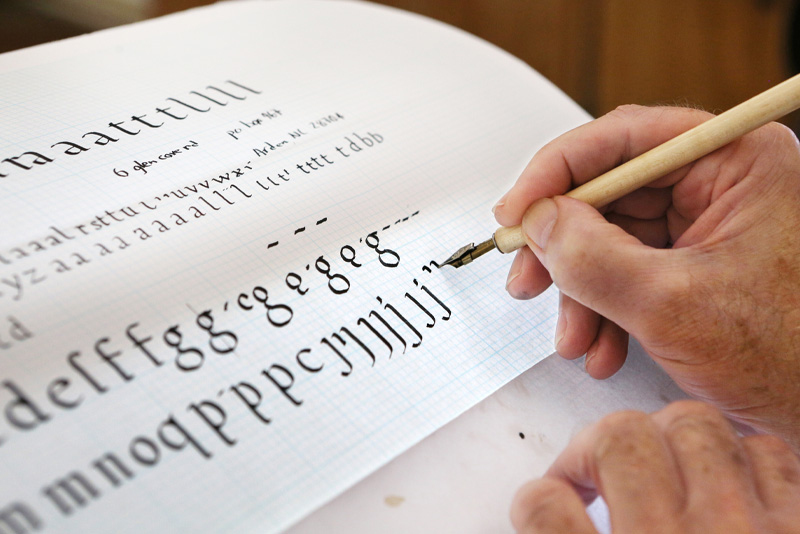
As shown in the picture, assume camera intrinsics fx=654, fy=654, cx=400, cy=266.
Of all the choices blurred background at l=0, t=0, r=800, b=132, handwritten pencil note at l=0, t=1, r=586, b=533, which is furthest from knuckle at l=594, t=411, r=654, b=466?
blurred background at l=0, t=0, r=800, b=132

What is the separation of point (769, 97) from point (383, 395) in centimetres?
35

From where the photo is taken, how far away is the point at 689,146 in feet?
1.61

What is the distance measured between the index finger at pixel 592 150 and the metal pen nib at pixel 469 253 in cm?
2

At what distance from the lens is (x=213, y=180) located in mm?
546

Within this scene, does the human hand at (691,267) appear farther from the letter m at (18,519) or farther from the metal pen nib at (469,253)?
the letter m at (18,519)

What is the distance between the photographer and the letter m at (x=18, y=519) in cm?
36

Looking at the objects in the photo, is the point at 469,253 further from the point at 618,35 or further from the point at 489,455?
the point at 618,35

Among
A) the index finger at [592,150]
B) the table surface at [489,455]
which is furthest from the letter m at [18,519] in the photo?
the index finger at [592,150]

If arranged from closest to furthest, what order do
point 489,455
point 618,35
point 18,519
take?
point 18,519 < point 489,455 < point 618,35

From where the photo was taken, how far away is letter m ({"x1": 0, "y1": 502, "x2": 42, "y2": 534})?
14.0 inches

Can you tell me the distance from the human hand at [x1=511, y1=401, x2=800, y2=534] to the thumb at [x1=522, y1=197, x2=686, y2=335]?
8 centimetres

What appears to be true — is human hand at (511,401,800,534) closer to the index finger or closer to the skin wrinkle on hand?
the skin wrinkle on hand

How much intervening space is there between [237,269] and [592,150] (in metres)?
0.31

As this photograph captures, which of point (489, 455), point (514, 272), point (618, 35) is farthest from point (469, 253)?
point (618, 35)
